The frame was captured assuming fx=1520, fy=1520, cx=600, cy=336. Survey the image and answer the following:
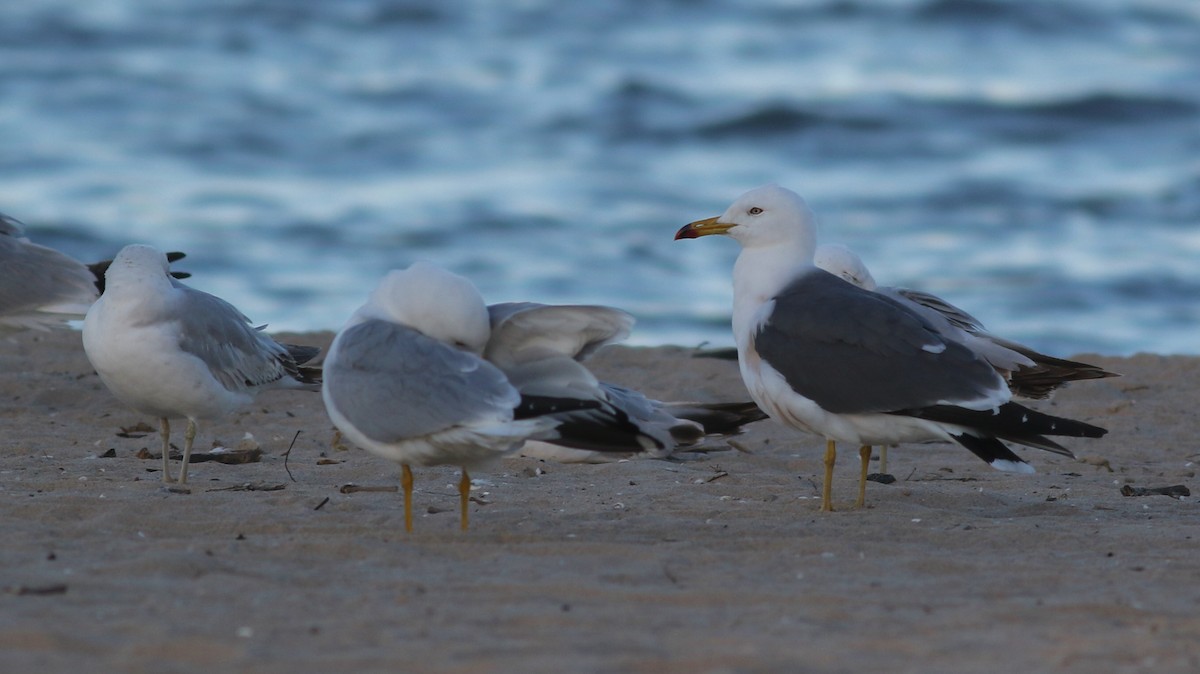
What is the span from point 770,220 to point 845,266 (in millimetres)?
1029

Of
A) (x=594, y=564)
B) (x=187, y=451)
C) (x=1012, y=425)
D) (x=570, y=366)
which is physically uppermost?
(x=570, y=366)

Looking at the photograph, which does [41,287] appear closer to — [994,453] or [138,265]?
[138,265]

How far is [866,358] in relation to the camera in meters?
5.65

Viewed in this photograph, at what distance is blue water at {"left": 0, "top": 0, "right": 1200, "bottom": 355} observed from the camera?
1614cm

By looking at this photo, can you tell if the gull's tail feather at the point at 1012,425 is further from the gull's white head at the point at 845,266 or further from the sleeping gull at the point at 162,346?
the sleeping gull at the point at 162,346

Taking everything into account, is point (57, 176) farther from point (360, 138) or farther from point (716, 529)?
point (716, 529)

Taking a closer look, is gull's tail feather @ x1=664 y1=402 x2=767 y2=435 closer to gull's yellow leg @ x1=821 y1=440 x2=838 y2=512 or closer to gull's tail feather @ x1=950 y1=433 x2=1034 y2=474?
gull's yellow leg @ x1=821 y1=440 x2=838 y2=512

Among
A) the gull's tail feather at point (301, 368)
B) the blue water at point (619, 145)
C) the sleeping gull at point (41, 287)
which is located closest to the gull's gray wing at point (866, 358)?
the gull's tail feather at point (301, 368)

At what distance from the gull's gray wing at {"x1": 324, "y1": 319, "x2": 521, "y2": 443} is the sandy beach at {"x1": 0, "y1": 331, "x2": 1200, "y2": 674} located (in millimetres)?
397

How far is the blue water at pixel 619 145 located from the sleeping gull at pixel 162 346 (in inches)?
285

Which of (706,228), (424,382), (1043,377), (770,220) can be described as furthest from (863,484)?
(424,382)

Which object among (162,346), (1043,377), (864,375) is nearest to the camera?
(864,375)

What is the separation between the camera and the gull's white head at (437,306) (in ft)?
16.1

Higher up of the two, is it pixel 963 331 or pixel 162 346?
pixel 963 331
